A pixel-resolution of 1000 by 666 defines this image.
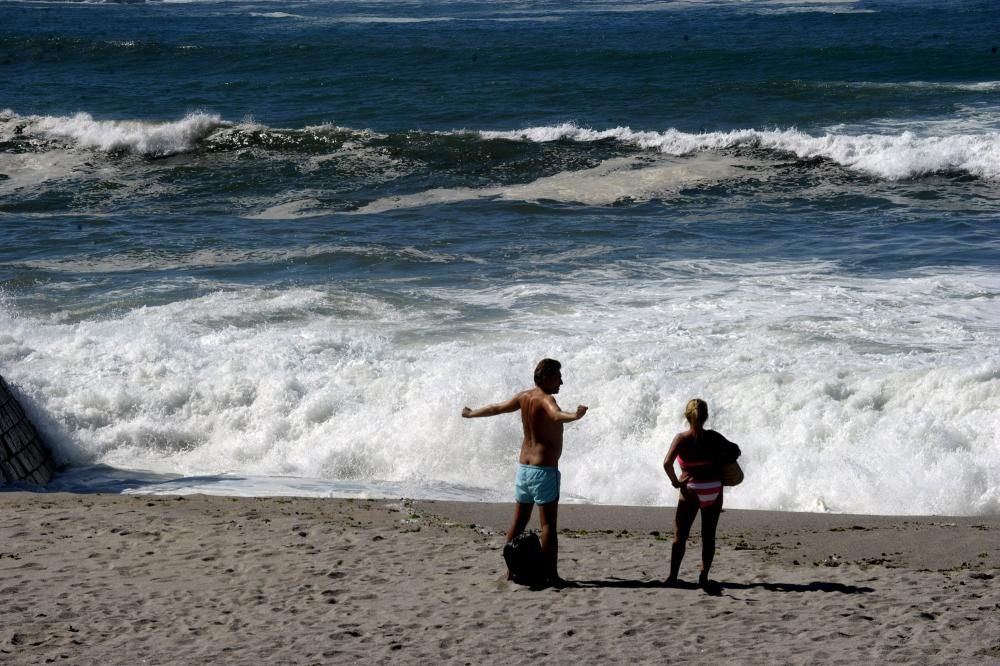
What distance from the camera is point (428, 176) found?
2302 centimetres

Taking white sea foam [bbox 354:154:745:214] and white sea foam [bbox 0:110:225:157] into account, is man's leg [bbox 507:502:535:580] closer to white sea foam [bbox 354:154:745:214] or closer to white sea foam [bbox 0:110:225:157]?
white sea foam [bbox 354:154:745:214]

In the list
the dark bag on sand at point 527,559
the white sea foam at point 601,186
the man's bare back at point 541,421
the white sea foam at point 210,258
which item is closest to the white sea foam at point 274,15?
the white sea foam at point 601,186

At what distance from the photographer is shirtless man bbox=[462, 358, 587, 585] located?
6.34 meters

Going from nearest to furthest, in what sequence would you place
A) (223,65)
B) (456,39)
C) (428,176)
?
(428,176), (223,65), (456,39)

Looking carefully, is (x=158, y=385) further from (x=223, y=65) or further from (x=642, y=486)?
(x=223, y=65)

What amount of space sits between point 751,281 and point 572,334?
3.02m

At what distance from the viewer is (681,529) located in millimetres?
6430

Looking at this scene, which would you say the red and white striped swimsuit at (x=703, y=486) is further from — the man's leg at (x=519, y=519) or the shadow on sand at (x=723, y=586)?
the man's leg at (x=519, y=519)

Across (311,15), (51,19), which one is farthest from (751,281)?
(51,19)

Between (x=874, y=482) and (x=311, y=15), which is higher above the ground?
(x=311, y=15)

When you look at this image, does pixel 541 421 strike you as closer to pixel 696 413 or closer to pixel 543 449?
pixel 543 449

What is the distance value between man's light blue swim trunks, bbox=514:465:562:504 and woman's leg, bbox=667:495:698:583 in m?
0.70

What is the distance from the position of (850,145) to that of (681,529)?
17798mm

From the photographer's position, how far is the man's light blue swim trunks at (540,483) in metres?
6.41
